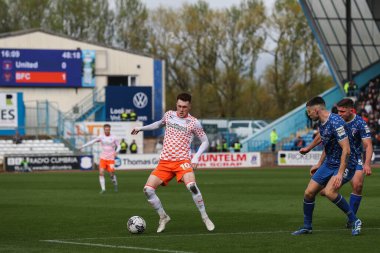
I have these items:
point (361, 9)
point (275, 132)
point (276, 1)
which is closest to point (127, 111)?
point (275, 132)

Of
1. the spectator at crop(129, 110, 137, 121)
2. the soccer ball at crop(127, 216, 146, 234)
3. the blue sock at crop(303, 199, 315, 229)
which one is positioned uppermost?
the spectator at crop(129, 110, 137, 121)

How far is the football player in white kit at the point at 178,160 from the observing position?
1577 cm

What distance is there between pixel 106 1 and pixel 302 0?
32323mm

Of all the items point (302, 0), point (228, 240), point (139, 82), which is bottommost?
point (228, 240)

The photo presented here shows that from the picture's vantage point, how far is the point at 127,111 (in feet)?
218

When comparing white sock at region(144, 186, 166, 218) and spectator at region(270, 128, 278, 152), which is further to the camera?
spectator at region(270, 128, 278, 152)

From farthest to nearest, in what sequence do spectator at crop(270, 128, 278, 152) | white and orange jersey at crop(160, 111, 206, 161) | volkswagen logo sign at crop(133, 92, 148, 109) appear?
volkswagen logo sign at crop(133, 92, 148, 109) < spectator at crop(270, 128, 278, 152) < white and orange jersey at crop(160, 111, 206, 161)

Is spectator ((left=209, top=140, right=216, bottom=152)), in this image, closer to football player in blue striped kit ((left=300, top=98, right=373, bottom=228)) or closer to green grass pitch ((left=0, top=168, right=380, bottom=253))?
green grass pitch ((left=0, top=168, right=380, bottom=253))

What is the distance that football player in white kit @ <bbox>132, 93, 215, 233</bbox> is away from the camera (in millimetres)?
15766

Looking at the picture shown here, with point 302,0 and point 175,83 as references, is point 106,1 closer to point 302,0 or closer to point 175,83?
point 175,83

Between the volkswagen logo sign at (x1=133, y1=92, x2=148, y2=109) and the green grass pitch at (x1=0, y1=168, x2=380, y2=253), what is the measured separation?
35.9 meters

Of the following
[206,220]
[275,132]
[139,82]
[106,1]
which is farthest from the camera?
[106,1]

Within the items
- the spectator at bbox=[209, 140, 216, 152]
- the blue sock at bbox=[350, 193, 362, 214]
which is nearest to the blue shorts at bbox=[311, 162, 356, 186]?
the blue sock at bbox=[350, 193, 362, 214]

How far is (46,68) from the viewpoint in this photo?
6756cm
